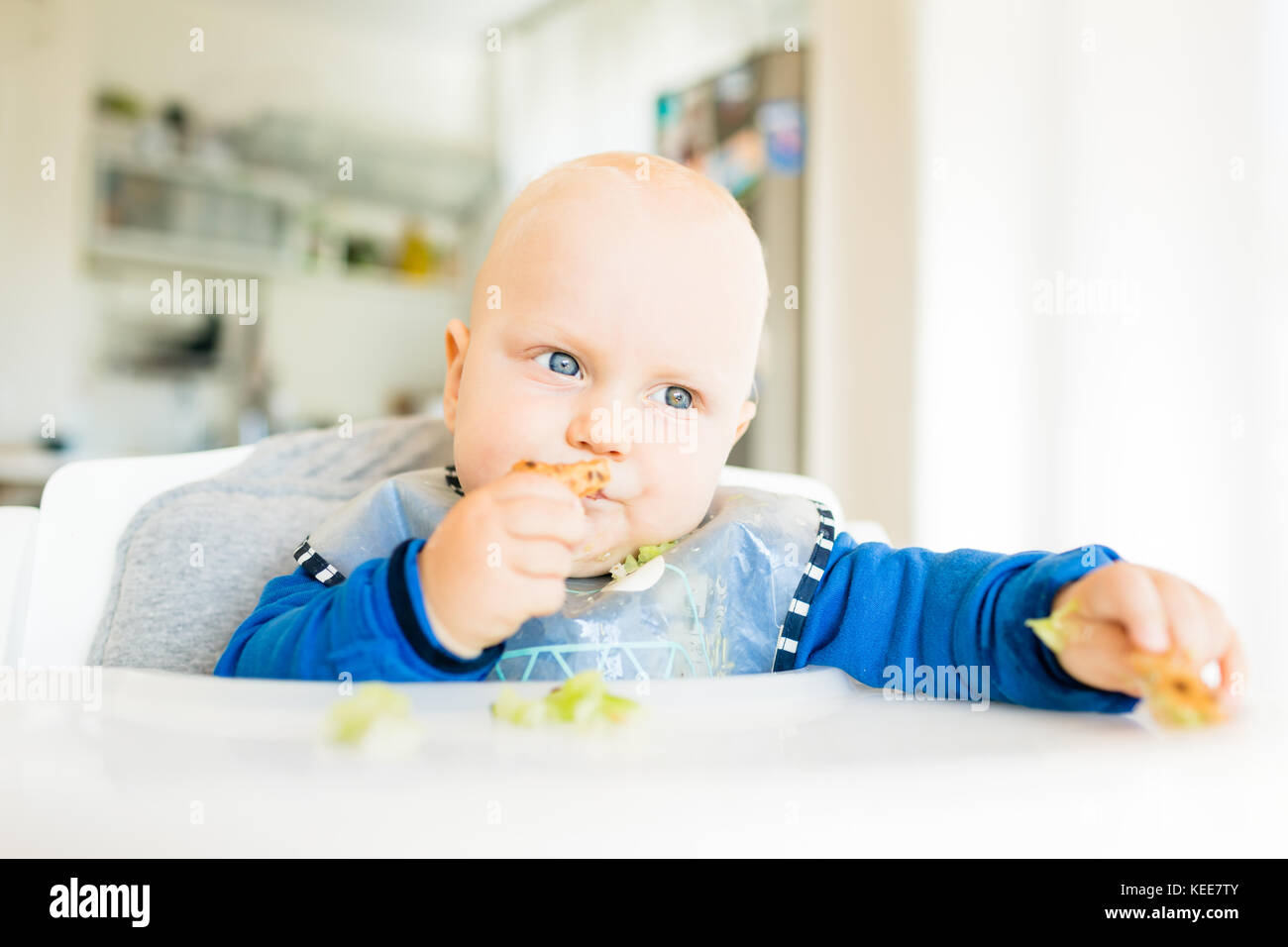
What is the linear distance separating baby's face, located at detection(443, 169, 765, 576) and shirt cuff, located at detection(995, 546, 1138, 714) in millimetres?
290

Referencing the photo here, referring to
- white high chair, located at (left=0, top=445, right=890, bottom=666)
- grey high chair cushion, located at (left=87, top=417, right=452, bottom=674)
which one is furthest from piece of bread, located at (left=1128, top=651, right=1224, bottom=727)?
white high chair, located at (left=0, top=445, right=890, bottom=666)

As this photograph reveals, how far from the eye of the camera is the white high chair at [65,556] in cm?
102

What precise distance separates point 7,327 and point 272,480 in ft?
11.7

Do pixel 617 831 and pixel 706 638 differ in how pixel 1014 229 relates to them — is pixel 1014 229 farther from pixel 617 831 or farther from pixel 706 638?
pixel 617 831

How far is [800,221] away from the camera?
3160mm

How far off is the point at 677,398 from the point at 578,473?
0.67 feet

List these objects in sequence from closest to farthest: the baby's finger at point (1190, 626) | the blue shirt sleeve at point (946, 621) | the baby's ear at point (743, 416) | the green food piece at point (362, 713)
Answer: the green food piece at point (362, 713) → the baby's finger at point (1190, 626) → the blue shirt sleeve at point (946, 621) → the baby's ear at point (743, 416)

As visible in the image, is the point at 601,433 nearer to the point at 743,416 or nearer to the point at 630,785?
the point at 743,416

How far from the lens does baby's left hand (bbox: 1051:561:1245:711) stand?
24.5 inches

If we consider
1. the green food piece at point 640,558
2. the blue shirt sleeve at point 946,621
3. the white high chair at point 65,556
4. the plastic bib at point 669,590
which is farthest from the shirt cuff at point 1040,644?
the white high chair at point 65,556

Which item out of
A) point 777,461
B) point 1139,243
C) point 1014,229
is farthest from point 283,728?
point 777,461

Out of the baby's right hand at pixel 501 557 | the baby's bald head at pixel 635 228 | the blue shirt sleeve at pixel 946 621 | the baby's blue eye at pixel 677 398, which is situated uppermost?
the baby's bald head at pixel 635 228

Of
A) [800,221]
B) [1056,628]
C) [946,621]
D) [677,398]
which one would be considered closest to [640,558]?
[677,398]

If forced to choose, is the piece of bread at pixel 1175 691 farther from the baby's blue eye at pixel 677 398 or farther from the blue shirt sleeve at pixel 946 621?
the baby's blue eye at pixel 677 398
